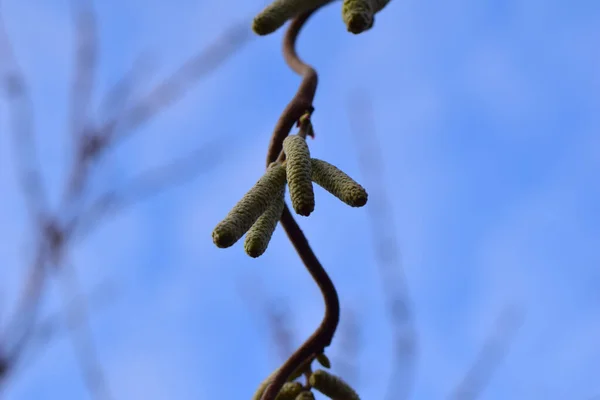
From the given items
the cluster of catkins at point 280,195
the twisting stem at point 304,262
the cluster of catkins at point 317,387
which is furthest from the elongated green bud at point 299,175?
the cluster of catkins at point 317,387

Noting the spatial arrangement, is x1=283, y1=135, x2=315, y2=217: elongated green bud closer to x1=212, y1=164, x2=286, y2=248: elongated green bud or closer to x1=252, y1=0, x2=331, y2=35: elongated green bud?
x1=212, y1=164, x2=286, y2=248: elongated green bud

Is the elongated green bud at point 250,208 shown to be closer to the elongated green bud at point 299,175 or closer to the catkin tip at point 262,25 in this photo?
the elongated green bud at point 299,175

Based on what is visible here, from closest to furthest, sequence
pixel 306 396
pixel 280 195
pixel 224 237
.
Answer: pixel 224 237 → pixel 280 195 → pixel 306 396

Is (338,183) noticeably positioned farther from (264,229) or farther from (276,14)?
(276,14)

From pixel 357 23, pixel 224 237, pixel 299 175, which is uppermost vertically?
pixel 357 23

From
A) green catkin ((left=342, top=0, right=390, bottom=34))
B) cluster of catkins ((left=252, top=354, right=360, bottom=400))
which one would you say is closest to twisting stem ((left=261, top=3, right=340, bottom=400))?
cluster of catkins ((left=252, top=354, right=360, bottom=400))

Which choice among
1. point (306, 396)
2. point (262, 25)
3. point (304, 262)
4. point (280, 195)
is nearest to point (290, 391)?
point (306, 396)
